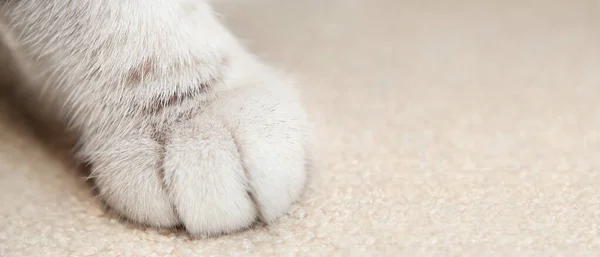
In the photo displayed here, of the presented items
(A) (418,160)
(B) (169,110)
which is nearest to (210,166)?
(B) (169,110)

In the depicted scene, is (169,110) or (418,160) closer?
(169,110)

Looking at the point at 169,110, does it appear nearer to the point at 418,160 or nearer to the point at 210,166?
the point at 210,166

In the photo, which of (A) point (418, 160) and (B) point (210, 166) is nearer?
(B) point (210, 166)
